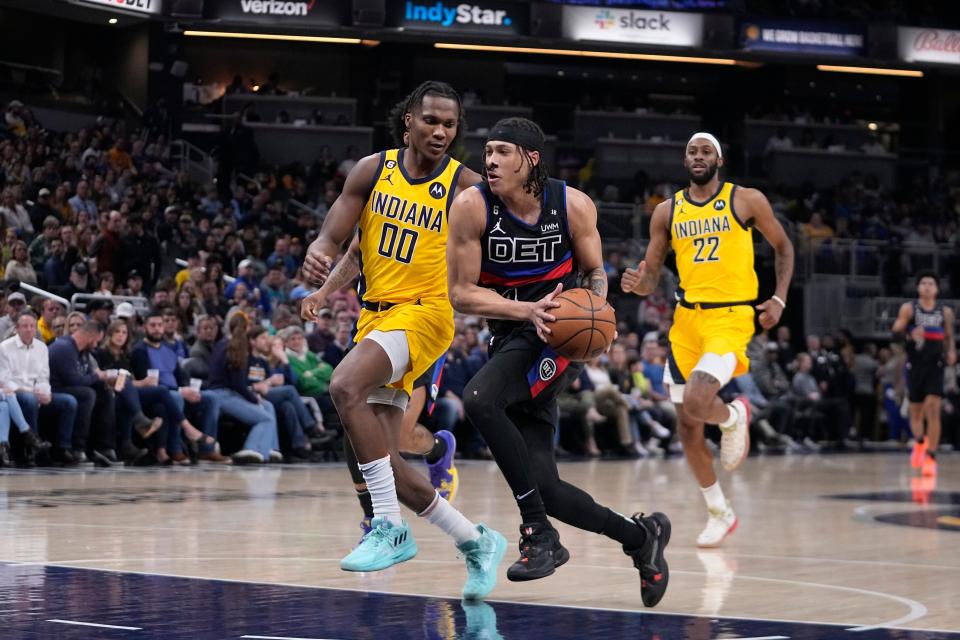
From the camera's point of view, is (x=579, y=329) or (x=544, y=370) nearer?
(x=579, y=329)

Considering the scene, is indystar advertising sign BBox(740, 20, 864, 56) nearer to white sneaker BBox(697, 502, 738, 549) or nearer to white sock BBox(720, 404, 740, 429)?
white sock BBox(720, 404, 740, 429)

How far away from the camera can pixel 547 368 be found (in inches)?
230

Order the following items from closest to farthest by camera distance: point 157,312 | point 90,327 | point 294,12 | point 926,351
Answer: point 90,327
point 157,312
point 926,351
point 294,12

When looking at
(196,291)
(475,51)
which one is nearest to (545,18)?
(475,51)

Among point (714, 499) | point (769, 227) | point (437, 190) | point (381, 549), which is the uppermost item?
point (437, 190)

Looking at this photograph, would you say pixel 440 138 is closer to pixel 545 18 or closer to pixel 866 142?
pixel 545 18

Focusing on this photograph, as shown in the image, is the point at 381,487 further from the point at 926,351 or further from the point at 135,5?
the point at 135,5

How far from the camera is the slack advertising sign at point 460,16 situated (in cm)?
2733

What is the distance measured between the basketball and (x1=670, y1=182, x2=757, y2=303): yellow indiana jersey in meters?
3.48

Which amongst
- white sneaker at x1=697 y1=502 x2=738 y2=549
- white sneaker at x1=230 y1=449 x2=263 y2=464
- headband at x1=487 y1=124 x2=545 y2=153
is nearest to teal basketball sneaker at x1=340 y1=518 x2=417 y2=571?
headband at x1=487 y1=124 x2=545 y2=153

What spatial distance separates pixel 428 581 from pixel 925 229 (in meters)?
24.9

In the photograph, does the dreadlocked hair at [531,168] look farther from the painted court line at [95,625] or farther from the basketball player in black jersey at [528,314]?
the painted court line at [95,625]

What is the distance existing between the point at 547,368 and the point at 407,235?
1.02m

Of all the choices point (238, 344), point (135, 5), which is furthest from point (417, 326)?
point (135, 5)
